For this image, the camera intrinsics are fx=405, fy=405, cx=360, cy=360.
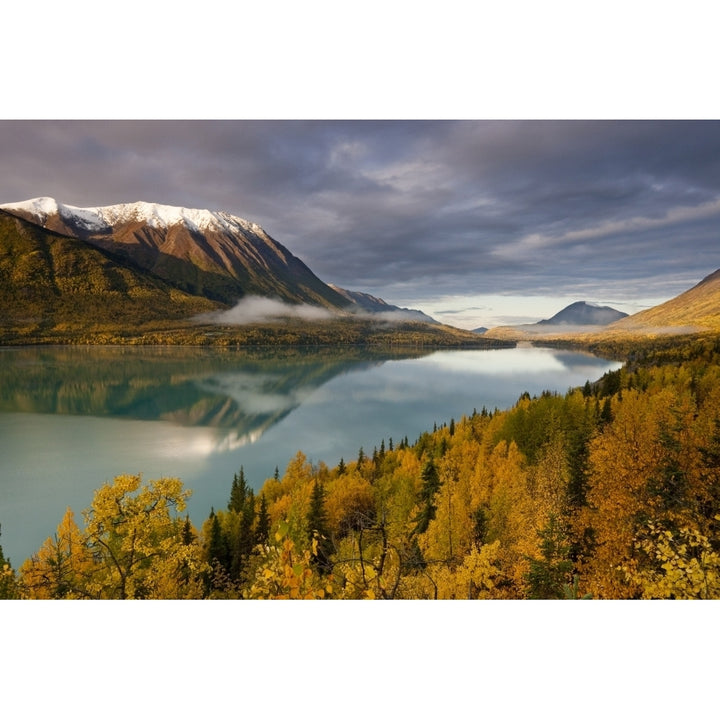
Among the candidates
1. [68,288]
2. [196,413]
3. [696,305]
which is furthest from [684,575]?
[68,288]

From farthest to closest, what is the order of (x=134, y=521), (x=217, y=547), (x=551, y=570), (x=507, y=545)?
(x=217, y=547), (x=507, y=545), (x=551, y=570), (x=134, y=521)

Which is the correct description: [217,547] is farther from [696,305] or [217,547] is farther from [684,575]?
[696,305]

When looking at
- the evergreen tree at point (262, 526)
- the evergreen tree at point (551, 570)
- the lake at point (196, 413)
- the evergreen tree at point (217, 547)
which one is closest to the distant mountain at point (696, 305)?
the evergreen tree at point (551, 570)

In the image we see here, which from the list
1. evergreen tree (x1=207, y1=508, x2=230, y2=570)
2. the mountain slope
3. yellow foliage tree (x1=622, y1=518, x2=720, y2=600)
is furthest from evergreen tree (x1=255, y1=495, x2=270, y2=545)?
the mountain slope

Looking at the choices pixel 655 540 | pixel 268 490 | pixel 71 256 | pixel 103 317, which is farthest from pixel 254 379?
pixel 71 256

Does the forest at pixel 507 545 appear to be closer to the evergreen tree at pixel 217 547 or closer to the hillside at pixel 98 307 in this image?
the evergreen tree at pixel 217 547

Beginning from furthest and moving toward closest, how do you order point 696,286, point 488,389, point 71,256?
point 71,256 < point 488,389 < point 696,286

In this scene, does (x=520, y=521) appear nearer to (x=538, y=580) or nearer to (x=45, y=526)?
(x=538, y=580)
